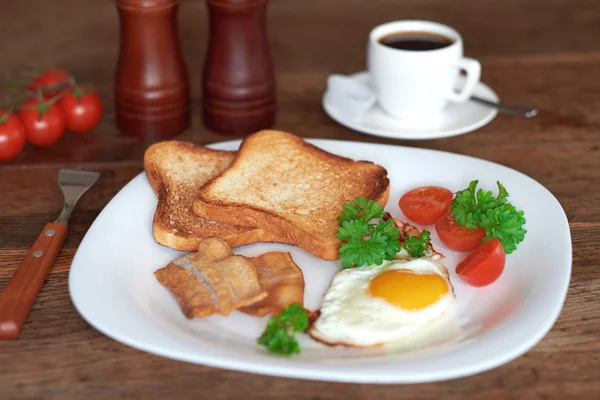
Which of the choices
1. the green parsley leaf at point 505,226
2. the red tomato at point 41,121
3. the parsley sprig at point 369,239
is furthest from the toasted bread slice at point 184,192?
the green parsley leaf at point 505,226

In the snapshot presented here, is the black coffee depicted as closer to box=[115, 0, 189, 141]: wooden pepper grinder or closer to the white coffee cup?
the white coffee cup

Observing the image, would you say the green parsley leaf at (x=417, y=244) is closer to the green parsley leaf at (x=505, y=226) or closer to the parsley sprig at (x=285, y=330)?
the green parsley leaf at (x=505, y=226)

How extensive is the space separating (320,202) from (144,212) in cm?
56

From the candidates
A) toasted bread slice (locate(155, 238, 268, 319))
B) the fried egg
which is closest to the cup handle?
the fried egg

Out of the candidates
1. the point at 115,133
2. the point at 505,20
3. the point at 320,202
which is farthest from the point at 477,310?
the point at 505,20

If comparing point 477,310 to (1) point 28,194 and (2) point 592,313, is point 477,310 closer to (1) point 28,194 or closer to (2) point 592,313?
(2) point 592,313

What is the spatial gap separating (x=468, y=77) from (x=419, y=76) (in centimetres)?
20

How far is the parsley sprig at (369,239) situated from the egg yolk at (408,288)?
3.9 inches

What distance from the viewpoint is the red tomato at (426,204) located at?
7.58ft

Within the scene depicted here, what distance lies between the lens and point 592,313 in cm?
195

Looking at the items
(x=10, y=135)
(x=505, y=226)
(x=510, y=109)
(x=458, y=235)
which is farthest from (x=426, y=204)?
(x=10, y=135)

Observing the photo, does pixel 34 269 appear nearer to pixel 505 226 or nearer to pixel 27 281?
pixel 27 281

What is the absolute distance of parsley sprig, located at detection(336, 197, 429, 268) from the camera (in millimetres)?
2029

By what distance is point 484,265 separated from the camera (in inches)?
79.0
